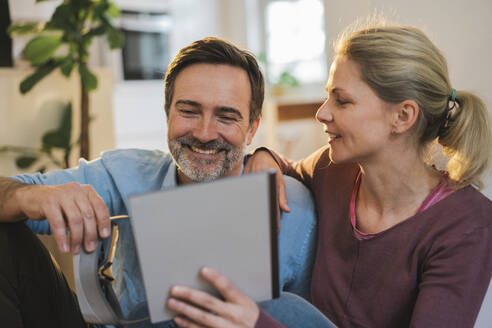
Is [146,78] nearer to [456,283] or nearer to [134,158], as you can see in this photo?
[134,158]

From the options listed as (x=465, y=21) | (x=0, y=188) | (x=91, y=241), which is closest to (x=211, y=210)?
(x=91, y=241)

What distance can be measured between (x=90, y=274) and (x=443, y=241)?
71cm

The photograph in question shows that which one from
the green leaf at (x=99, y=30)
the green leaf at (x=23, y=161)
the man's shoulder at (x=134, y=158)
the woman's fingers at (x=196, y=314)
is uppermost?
the green leaf at (x=99, y=30)

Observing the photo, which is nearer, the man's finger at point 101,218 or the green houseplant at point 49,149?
the man's finger at point 101,218

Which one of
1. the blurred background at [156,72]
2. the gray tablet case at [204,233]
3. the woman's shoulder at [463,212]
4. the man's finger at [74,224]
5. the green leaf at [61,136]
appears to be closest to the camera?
the gray tablet case at [204,233]

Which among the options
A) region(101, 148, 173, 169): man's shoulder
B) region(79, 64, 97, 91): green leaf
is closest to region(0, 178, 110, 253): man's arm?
region(101, 148, 173, 169): man's shoulder

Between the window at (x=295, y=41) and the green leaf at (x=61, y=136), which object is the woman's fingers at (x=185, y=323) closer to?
the green leaf at (x=61, y=136)

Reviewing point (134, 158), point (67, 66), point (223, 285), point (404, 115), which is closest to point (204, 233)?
point (223, 285)

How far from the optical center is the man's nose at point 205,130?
1253mm

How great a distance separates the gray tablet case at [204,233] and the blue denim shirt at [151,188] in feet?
1.66

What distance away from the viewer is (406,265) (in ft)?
3.30

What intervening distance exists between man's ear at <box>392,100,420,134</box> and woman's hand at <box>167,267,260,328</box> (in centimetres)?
58

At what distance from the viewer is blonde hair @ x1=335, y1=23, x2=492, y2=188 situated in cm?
104

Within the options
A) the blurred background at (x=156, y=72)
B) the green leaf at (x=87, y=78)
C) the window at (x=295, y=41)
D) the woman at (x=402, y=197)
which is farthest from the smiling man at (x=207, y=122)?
the window at (x=295, y=41)
